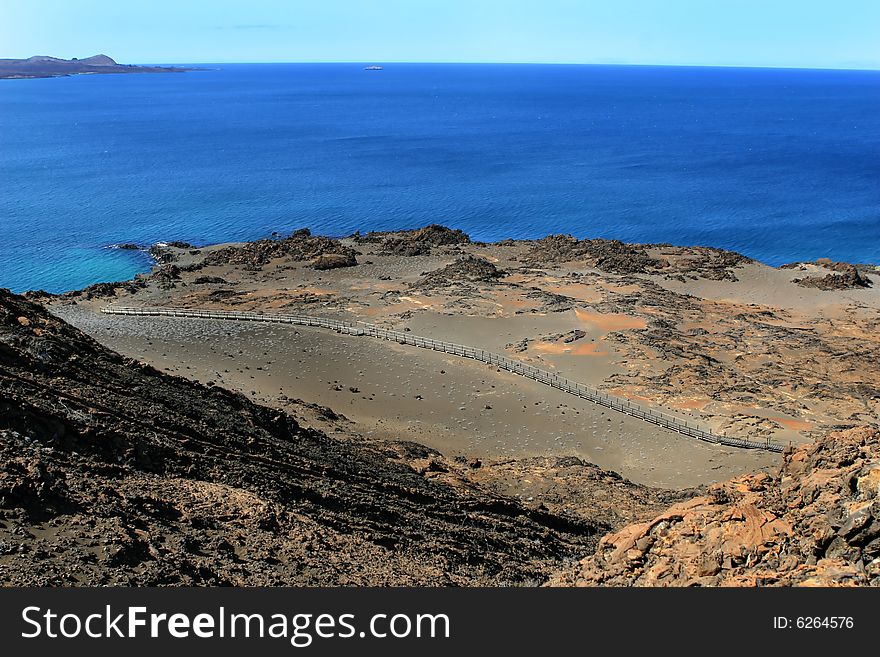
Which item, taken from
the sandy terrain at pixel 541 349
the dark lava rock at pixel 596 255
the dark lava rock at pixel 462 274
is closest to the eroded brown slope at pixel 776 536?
the sandy terrain at pixel 541 349

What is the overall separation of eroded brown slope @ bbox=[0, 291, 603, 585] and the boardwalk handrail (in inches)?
552

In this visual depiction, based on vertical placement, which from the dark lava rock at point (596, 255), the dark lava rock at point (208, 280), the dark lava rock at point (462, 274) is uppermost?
the dark lava rock at point (596, 255)

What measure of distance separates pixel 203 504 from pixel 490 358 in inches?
1148

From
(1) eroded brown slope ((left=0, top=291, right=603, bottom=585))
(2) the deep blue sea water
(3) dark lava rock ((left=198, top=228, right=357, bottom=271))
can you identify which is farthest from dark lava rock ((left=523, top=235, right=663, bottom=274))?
(1) eroded brown slope ((left=0, top=291, right=603, bottom=585))

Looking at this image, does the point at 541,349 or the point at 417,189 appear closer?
Result: the point at 541,349

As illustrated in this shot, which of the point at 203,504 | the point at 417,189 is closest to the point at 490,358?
the point at 203,504

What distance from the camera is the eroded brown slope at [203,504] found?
1772 centimetres

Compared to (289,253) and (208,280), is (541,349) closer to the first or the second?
(208,280)

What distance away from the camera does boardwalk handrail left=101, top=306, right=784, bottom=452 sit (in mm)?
38875

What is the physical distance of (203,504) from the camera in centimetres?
2141

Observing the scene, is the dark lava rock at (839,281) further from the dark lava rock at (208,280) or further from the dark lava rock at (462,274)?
the dark lava rock at (208,280)

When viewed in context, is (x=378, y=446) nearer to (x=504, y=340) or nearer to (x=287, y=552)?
(x=287, y=552)

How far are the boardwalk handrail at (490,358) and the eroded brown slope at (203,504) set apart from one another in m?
14.0

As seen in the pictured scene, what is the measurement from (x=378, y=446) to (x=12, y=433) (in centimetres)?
1661
